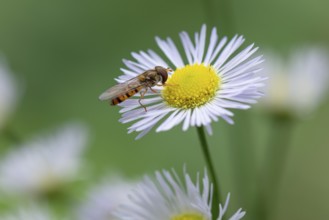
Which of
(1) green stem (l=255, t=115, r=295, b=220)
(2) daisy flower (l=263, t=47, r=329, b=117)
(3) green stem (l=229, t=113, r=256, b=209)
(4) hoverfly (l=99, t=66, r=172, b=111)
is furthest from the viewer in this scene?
(3) green stem (l=229, t=113, r=256, b=209)

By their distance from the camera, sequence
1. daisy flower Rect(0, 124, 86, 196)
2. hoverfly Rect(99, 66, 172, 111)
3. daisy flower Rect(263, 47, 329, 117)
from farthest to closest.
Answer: daisy flower Rect(263, 47, 329, 117), daisy flower Rect(0, 124, 86, 196), hoverfly Rect(99, 66, 172, 111)

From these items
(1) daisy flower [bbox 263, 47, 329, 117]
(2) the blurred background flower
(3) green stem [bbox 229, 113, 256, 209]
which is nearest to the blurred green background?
(3) green stem [bbox 229, 113, 256, 209]

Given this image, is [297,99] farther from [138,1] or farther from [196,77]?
[138,1]

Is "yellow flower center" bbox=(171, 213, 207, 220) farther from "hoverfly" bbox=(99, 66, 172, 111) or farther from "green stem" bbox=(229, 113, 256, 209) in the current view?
"green stem" bbox=(229, 113, 256, 209)

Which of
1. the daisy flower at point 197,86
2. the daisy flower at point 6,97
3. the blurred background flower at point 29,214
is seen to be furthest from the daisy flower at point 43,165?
the daisy flower at point 197,86

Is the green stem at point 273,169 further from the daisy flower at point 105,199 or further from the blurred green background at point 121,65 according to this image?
the daisy flower at point 105,199
